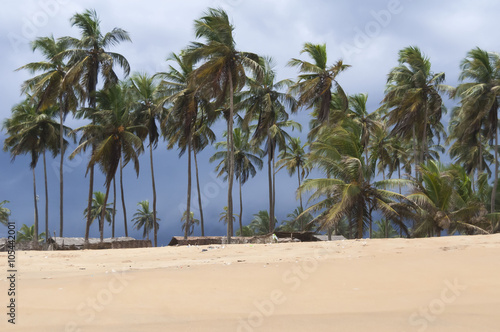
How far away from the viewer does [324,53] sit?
28438mm

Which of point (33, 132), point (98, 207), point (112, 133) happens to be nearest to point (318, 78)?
point (112, 133)

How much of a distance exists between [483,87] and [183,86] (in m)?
18.4

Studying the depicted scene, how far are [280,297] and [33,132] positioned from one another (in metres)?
35.8

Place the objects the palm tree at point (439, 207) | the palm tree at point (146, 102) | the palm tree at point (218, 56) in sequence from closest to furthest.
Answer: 1. the palm tree at point (439, 207)
2. the palm tree at point (218, 56)
3. the palm tree at point (146, 102)

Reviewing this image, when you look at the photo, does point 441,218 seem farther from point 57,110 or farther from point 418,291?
point 57,110

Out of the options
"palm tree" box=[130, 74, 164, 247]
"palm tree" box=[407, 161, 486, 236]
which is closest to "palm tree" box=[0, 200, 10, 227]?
"palm tree" box=[130, 74, 164, 247]

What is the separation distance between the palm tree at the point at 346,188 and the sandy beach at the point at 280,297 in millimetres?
10246

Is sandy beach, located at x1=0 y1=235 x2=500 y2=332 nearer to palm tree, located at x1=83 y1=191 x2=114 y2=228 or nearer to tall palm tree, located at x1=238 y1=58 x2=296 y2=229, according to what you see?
tall palm tree, located at x1=238 y1=58 x2=296 y2=229

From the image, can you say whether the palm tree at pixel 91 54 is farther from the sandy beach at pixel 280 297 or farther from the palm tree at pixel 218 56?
the sandy beach at pixel 280 297

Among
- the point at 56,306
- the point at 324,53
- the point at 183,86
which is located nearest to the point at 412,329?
the point at 56,306

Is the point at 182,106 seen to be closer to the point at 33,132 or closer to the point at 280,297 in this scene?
the point at 33,132

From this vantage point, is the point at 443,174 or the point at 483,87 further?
the point at 483,87

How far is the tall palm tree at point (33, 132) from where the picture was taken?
3625 centimetres

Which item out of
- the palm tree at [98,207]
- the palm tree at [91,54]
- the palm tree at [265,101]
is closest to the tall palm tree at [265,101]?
A: the palm tree at [265,101]
